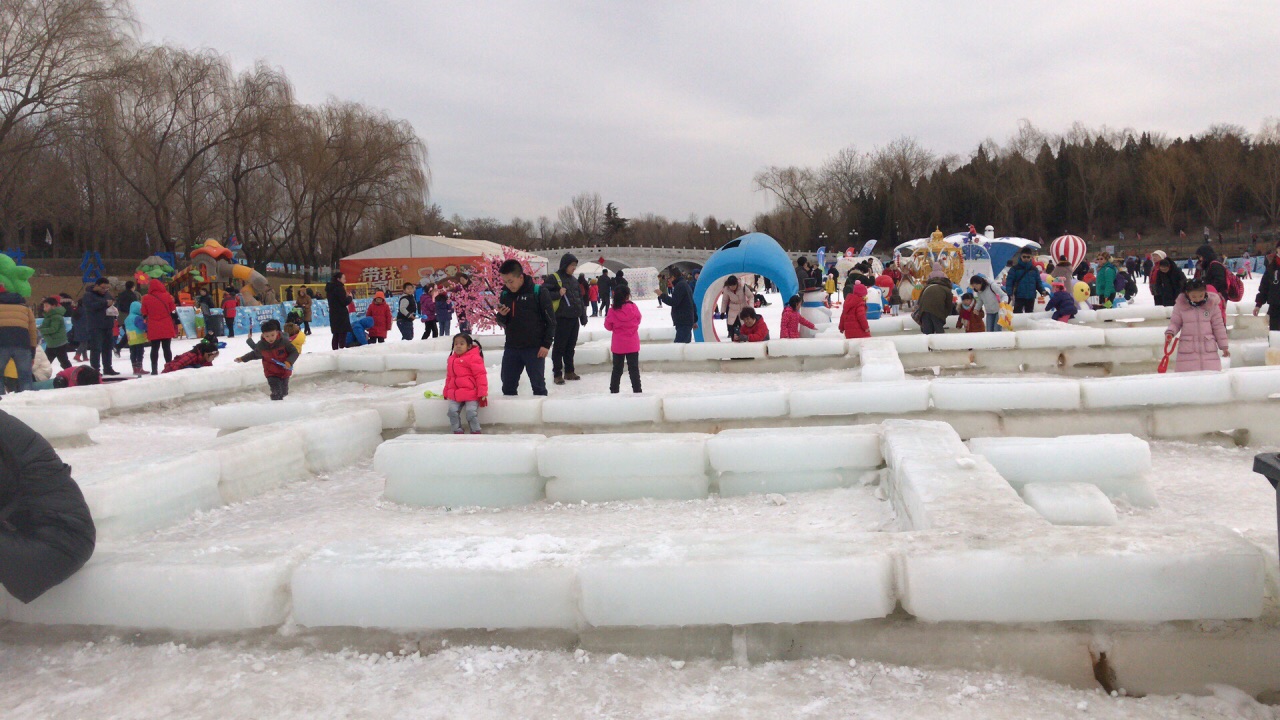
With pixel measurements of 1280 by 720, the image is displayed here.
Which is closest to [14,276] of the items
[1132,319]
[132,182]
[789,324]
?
[789,324]

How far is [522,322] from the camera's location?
24.2ft

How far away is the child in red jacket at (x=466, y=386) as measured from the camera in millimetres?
6477

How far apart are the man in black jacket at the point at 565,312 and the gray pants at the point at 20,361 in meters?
6.42

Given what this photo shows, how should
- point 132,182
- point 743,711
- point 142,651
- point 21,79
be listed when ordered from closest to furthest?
point 743,711
point 142,651
point 21,79
point 132,182

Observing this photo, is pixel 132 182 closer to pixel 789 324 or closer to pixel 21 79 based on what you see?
pixel 21 79

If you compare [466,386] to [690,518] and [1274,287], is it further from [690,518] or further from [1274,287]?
[1274,287]

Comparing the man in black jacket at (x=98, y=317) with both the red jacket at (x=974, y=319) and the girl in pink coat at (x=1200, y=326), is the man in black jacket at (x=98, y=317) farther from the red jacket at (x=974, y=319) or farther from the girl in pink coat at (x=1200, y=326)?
the girl in pink coat at (x=1200, y=326)

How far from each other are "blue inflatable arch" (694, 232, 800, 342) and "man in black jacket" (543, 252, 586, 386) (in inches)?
209

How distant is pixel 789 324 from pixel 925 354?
2.61 m

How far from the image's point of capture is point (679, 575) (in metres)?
2.86

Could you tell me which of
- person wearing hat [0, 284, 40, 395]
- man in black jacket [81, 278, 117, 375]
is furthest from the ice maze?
man in black jacket [81, 278, 117, 375]

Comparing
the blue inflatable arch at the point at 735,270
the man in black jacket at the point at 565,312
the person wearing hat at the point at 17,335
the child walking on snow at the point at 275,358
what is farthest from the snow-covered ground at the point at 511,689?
the blue inflatable arch at the point at 735,270

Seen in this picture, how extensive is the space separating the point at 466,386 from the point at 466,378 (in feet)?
0.21

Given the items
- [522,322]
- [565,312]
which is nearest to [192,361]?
[565,312]
